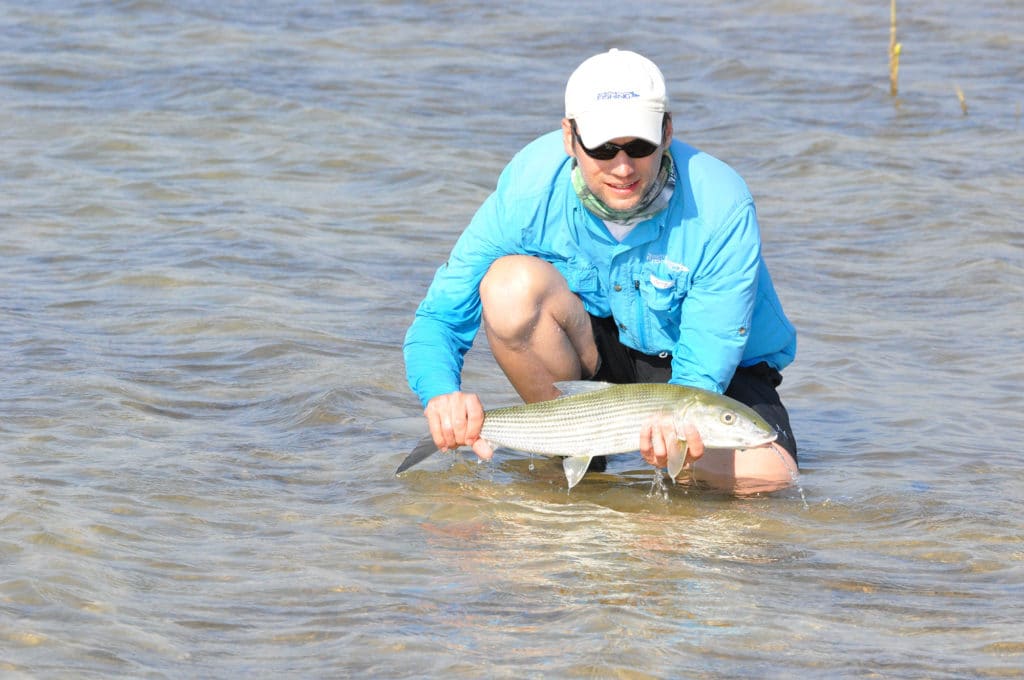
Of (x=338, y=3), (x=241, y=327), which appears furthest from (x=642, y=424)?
(x=338, y=3)

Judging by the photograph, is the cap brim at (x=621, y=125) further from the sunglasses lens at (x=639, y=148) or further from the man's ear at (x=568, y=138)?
the man's ear at (x=568, y=138)

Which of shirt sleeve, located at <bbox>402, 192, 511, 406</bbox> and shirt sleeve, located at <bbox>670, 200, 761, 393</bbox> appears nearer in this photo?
shirt sleeve, located at <bbox>670, 200, 761, 393</bbox>

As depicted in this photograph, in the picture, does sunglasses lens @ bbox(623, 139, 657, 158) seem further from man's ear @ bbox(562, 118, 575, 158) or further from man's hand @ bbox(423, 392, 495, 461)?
man's hand @ bbox(423, 392, 495, 461)

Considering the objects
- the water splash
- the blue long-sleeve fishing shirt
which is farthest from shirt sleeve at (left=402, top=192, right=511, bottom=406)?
the water splash

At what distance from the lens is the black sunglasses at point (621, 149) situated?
196 inches

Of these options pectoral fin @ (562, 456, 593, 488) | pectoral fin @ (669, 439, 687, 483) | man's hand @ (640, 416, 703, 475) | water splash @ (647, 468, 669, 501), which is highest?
man's hand @ (640, 416, 703, 475)

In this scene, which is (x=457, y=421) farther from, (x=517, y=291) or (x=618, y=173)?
(x=618, y=173)

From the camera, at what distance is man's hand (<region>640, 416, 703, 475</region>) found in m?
4.93

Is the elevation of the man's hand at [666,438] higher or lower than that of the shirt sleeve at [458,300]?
lower

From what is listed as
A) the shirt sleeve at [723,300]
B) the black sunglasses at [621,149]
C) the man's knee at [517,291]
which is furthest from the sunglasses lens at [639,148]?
the man's knee at [517,291]

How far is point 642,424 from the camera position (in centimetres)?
497

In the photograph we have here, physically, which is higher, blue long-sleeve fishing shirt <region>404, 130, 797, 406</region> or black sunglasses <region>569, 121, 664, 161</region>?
black sunglasses <region>569, 121, 664, 161</region>

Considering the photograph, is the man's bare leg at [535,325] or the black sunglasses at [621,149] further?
the man's bare leg at [535,325]

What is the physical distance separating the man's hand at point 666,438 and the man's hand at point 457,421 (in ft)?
1.83
